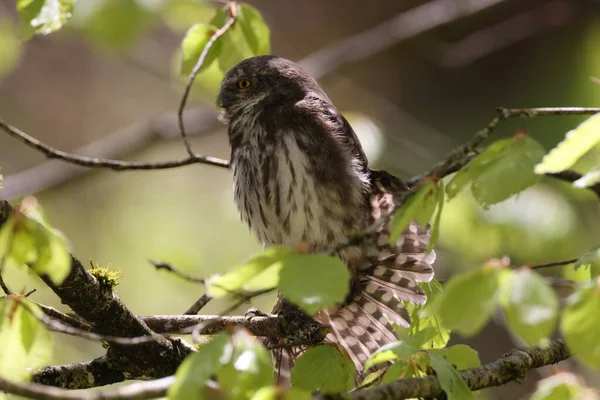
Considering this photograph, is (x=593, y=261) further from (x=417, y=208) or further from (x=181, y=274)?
(x=181, y=274)

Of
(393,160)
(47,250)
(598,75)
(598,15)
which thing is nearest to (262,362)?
(47,250)

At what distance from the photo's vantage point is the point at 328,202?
3680 mm

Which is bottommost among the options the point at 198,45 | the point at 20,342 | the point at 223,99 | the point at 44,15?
the point at 20,342

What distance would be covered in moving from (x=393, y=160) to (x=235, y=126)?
9.75 feet

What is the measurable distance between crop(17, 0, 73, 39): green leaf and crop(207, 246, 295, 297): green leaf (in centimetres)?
132

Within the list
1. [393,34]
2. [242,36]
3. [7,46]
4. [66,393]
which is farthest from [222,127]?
[66,393]

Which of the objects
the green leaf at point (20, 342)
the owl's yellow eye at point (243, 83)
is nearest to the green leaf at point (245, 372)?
the green leaf at point (20, 342)

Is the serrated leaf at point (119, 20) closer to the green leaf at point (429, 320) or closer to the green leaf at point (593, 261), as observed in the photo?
the green leaf at point (429, 320)

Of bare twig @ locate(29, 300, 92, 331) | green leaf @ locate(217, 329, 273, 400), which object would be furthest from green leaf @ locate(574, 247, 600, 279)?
bare twig @ locate(29, 300, 92, 331)

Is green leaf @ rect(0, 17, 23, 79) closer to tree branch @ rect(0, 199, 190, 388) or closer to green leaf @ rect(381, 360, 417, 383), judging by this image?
tree branch @ rect(0, 199, 190, 388)

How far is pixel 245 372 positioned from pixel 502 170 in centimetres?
102

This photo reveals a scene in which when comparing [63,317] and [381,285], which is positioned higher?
[63,317]

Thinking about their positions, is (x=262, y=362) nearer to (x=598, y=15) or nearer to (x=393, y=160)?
(x=393, y=160)

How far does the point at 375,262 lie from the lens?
3715 mm
